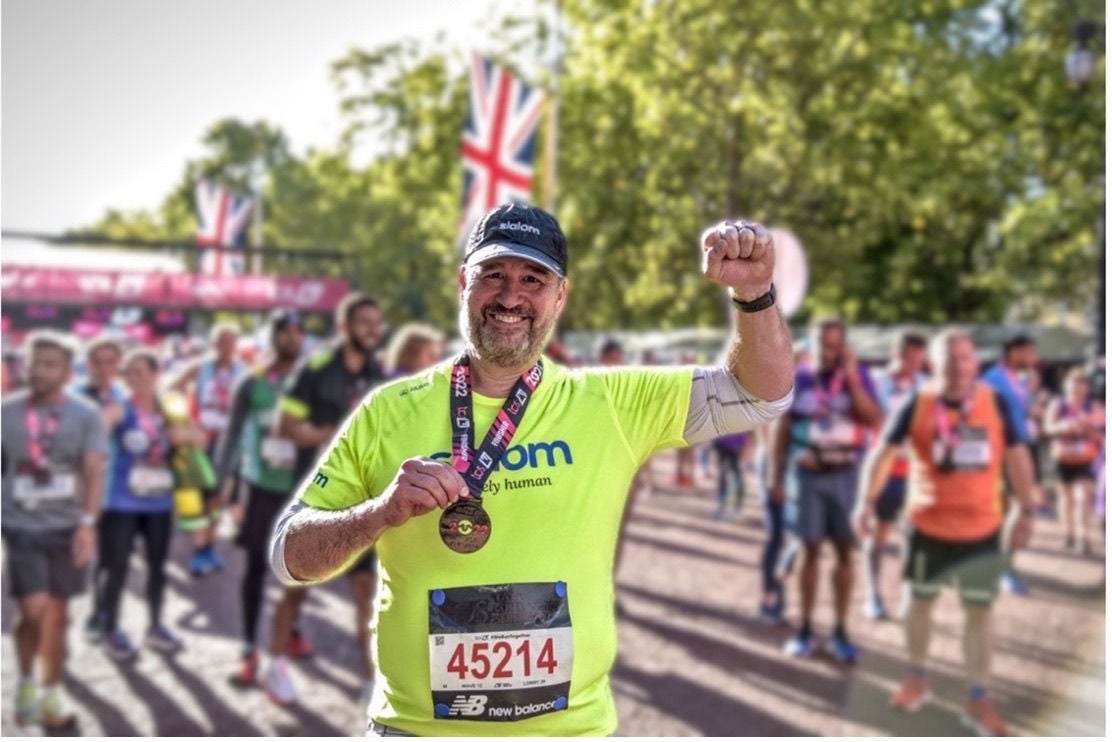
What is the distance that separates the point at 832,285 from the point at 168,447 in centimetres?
2187

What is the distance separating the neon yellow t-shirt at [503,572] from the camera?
8.48 ft

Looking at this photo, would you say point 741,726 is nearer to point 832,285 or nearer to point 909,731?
point 909,731

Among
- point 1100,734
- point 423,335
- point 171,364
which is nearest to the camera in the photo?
point 1100,734

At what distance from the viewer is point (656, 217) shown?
23.4 metres

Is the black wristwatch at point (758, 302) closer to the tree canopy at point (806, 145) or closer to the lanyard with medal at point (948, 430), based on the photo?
the lanyard with medal at point (948, 430)

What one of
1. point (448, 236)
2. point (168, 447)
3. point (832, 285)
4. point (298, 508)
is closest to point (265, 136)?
point (448, 236)

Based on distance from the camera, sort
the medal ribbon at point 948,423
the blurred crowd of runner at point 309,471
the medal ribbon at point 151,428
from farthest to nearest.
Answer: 1. the medal ribbon at point 151,428
2. the medal ribbon at point 948,423
3. the blurred crowd of runner at point 309,471

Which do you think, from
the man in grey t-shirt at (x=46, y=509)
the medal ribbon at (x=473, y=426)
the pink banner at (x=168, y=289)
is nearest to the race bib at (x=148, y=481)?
the man in grey t-shirt at (x=46, y=509)

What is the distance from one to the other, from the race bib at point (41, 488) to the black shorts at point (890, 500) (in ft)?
19.2

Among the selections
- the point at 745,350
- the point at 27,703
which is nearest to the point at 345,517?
the point at 745,350

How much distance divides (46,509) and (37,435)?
1.18 feet

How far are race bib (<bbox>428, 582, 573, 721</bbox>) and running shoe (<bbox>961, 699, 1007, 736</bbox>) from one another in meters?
3.97

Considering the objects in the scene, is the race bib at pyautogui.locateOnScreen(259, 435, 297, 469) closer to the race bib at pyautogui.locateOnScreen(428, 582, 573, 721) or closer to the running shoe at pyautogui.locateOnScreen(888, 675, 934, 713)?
the running shoe at pyautogui.locateOnScreen(888, 675, 934, 713)

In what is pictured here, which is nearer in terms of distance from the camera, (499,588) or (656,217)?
(499,588)
